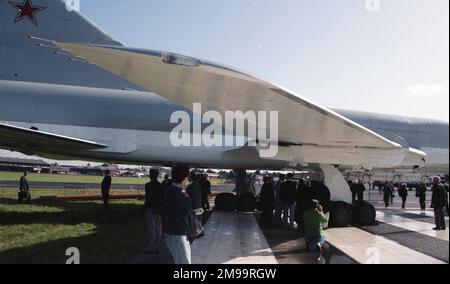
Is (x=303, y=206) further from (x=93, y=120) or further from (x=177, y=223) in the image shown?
(x=93, y=120)

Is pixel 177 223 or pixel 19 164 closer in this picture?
pixel 177 223

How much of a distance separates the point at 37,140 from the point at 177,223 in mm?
7483

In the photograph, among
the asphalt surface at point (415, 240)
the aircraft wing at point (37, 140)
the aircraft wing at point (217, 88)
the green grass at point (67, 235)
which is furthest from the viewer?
the aircraft wing at point (37, 140)

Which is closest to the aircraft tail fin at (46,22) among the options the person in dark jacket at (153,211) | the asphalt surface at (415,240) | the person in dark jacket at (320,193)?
the person in dark jacket at (153,211)

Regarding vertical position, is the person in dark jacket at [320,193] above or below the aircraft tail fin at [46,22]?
below

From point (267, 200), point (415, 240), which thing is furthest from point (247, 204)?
point (415, 240)

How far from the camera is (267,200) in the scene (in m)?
11.5

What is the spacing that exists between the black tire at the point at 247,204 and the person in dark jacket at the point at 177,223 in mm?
11669

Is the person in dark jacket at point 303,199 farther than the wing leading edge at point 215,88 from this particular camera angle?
Yes

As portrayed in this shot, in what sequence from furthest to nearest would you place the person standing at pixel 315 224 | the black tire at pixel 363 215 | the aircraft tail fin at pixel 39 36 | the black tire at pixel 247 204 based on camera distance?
the black tire at pixel 247 204
the aircraft tail fin at pixel 39 36
the black tire at pixel 363 215
the person standing at pixel 315 224

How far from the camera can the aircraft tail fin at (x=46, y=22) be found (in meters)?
12.1

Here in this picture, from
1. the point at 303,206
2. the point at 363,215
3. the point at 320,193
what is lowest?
the point at 363,215

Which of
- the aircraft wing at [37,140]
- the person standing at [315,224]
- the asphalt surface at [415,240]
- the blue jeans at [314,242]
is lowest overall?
the asphalt surface at [415,240]

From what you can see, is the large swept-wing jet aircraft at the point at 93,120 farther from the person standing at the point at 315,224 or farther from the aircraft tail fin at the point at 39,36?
the person standing at the point at 315,224
